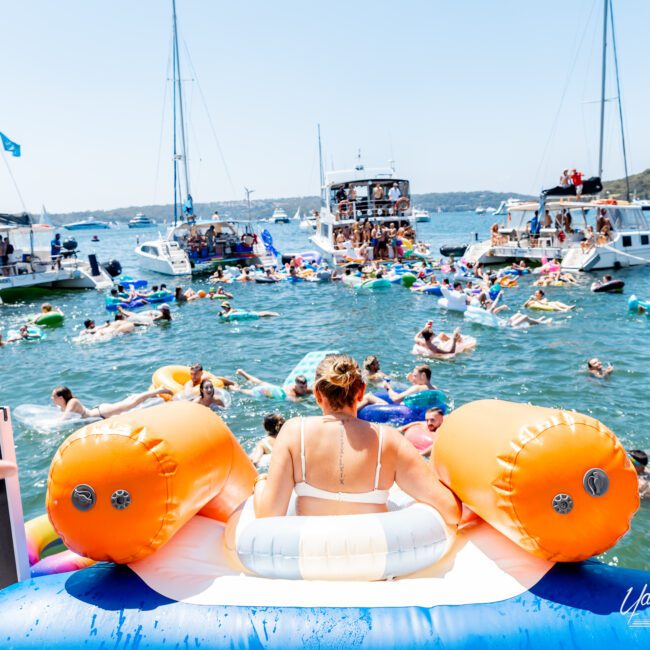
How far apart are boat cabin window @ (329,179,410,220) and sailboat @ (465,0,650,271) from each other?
4458mm

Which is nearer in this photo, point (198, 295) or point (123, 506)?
point (123, 506)

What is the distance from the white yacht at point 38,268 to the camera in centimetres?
2167

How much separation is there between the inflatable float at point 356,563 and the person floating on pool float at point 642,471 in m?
3.32

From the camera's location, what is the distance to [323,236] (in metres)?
30.7

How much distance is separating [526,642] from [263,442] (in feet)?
14.5

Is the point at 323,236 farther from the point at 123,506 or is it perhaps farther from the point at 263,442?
the point at 123,506

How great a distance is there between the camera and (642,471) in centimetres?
579

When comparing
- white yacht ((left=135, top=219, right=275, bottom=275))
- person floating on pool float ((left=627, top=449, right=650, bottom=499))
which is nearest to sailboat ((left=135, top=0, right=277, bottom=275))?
white yacht ((left=135, top=219, right=275, bottom=275))

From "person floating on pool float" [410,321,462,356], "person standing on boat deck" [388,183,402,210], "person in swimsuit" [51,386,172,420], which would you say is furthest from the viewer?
"person standing on boat deck" [388,183,402,210]

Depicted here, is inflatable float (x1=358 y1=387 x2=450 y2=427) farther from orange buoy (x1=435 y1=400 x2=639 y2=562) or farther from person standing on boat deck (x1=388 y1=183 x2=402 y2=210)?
person standing on boat deck (x1=388 y1=183 x2=402 y2=210)

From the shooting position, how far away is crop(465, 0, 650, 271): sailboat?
23.2 meters

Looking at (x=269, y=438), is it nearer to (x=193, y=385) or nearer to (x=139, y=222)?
(x=193, y=385)

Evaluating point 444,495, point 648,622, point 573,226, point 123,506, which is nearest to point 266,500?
point 123,506

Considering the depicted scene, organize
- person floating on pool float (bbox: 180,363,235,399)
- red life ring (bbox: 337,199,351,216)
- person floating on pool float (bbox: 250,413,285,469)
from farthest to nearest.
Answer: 1. red life ring (bbox: 337,199,351,216)
2. person floating on pool float (bbox: 180,363,235,399)
3. person floating on pool float (bbox: 250,413,285,469)
